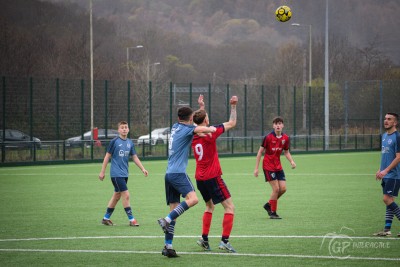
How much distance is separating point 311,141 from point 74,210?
3230 cm

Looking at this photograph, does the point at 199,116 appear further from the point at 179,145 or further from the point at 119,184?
the point at 119,184

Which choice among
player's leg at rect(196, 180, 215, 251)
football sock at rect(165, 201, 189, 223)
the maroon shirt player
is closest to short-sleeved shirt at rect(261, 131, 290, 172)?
the maroon shirt player

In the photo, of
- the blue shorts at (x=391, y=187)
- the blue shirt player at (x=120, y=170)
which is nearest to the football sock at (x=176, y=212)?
the blue shirt player at (x=120, y=170)

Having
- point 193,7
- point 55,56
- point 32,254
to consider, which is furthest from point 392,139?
point 193,7

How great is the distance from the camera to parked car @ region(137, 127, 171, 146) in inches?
1568

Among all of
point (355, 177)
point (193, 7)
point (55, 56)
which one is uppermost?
point (193, 7)

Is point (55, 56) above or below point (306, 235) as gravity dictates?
above

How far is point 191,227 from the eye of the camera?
13422 millimetres

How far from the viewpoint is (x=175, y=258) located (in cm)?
1007

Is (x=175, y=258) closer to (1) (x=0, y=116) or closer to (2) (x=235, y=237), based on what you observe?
(2) (x=235, y=237)

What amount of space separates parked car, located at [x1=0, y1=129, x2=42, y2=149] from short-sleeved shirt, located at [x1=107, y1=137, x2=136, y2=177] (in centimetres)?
2103

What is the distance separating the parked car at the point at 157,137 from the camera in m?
39.8

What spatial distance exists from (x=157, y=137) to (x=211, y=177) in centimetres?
3067

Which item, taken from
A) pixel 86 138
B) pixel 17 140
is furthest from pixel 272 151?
pixel 86 138
